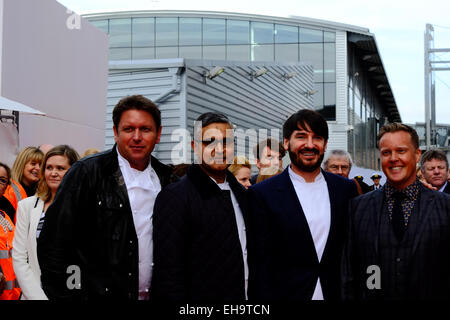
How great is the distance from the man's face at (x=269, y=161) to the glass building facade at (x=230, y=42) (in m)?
20.3

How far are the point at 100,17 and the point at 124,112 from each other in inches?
1021

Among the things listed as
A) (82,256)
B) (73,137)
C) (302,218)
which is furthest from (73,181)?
(73,137)

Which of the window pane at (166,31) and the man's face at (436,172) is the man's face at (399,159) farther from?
the window pane at (166,31)

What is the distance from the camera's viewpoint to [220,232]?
2693 millimetres

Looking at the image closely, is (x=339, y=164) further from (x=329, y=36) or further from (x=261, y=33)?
(x=261, y=33)

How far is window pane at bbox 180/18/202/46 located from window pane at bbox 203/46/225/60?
55 cm

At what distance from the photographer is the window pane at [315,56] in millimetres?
25703

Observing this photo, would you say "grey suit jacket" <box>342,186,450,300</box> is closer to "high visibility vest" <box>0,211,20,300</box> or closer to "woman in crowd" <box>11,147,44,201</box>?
"high visibility vest" <box>0,211,20,300</box>

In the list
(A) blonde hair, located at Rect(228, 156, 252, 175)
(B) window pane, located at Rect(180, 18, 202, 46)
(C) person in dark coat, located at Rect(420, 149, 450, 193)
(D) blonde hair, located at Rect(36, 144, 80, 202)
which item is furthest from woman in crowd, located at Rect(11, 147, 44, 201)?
Result: (B) window pane, located at Rect(180, 18, 202, 46)

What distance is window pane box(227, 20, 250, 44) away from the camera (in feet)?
86.0

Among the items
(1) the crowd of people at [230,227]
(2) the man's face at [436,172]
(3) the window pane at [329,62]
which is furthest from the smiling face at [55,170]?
(3) the window pane at [329,62]

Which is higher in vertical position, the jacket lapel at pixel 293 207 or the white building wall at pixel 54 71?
the white building wall at pixel 54 71

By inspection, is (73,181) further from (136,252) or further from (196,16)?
(196,16)

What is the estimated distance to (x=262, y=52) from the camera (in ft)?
85.7
